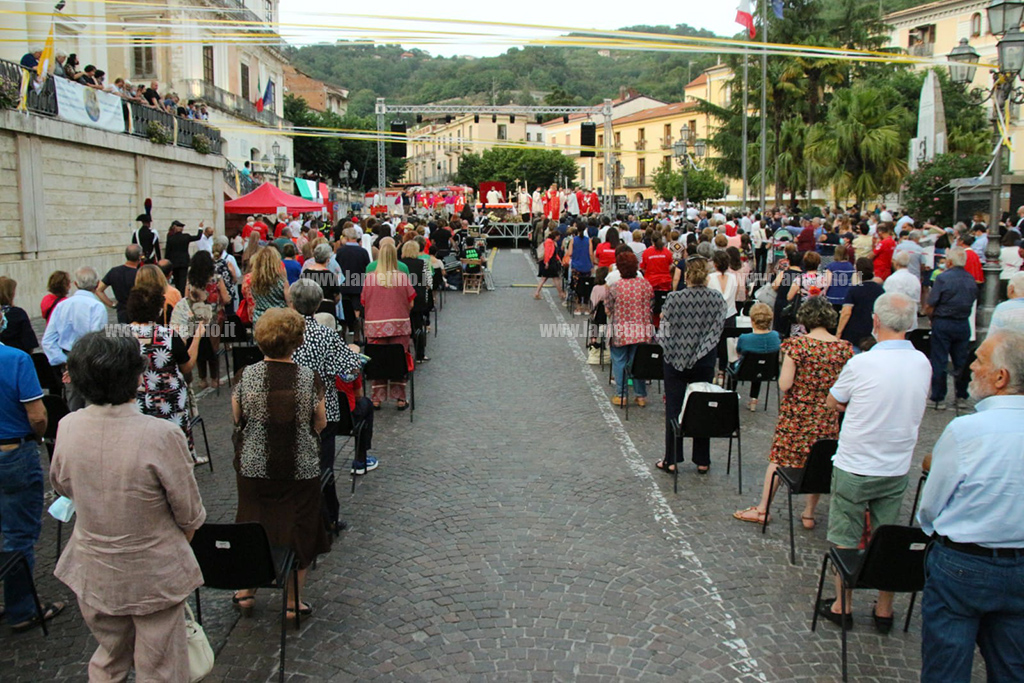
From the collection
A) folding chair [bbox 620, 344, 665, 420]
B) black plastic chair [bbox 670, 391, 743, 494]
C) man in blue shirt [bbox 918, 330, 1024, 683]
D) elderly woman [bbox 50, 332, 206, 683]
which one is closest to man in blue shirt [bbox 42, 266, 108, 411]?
elderly woman [bbox 50, 332, 206, 683]

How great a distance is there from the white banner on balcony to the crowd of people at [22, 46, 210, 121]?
0.72 ft

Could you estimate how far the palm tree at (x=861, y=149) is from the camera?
31500mm

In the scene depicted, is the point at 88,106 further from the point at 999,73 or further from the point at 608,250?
the point at 999,73

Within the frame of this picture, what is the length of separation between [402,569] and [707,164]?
45.6 metres

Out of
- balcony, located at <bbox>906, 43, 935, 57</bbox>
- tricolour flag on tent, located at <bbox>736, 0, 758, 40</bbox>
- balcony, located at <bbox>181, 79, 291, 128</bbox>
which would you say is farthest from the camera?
balcony, located at <bbox>906, 43, 935, 57</bbox>

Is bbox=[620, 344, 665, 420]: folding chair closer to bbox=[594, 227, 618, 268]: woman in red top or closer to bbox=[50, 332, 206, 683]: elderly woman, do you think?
bbox=[594, 227, 618, 268]: woman in red top

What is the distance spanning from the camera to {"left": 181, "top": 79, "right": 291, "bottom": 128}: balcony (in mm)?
36500

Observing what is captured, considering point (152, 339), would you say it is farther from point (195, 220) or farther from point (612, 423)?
point (195, 220)

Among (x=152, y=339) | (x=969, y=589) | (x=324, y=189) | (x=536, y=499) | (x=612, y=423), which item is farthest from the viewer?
(x=324, y=189)

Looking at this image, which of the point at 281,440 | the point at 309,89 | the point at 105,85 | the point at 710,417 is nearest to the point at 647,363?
the point at 710,417

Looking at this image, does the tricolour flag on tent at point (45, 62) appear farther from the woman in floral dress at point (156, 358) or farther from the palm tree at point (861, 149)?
the palm tree at point (861, 149)

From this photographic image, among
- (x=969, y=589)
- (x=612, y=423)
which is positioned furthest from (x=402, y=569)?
(x=612, y=423)

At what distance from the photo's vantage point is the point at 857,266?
9.50m

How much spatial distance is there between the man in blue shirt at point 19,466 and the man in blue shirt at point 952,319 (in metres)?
8.93
